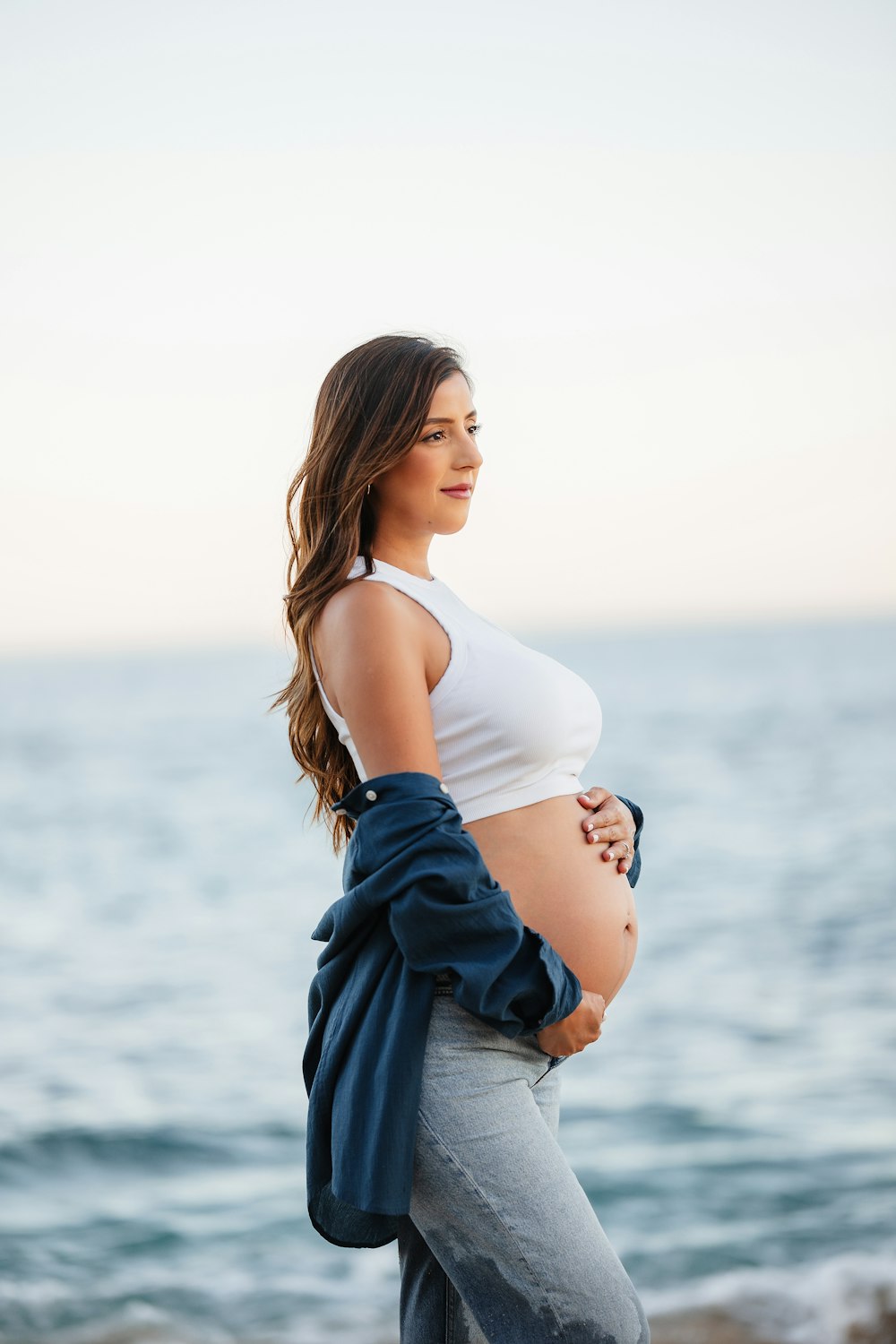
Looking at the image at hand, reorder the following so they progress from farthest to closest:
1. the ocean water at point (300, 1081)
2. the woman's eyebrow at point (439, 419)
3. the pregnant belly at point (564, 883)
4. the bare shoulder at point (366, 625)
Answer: the ocean water at point (300, 1081), the woman's eyebrow at point (439, 419), the pregnant belly at point (564, 883), the bare shoulder at point (366, 625)

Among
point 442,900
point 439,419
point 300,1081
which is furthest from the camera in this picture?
point 300,1081

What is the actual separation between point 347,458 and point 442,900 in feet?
2.64

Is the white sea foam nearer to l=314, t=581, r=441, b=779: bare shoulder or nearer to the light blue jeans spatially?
the light blue jeans

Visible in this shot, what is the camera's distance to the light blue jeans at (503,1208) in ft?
6.03

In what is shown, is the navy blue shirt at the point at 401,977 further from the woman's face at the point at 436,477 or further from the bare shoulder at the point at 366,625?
the woman's face at the point at 436,477

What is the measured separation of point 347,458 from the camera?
2176 millimetres

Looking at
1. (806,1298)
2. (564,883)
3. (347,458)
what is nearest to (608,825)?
(564,883)

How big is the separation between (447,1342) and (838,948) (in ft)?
29.5

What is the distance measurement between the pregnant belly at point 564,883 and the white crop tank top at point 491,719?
35 mm

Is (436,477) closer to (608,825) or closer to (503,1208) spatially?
(608,825)

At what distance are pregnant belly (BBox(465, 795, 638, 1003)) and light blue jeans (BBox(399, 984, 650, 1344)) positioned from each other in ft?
0.70

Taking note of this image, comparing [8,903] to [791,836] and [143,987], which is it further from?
[791,836]

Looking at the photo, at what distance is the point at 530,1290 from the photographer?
1.85 meters

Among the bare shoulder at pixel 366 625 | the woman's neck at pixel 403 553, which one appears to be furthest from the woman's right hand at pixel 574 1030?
the woman's neck at pixel 403 553
